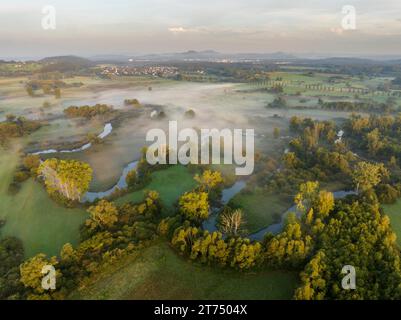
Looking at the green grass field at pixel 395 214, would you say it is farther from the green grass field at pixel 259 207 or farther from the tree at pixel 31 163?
the tree at pixel 31 163

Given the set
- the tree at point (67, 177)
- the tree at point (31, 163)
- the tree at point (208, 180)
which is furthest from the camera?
the tree at point (31, 163)

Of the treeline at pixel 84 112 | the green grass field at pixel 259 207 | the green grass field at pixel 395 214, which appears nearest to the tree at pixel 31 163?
the green grass field at pixel 259 207

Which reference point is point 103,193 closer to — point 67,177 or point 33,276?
point 67,177

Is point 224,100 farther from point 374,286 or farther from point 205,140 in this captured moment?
point 374,286

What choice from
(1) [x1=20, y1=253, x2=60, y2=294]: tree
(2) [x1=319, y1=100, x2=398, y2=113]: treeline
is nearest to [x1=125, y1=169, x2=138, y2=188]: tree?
(1) [x1=20, y1=253, x2=60, y2=294]: tree

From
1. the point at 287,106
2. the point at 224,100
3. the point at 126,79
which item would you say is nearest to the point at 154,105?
the point at 224,100

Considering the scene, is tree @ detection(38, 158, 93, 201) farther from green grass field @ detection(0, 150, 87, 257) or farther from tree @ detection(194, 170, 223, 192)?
tree @ detection(194, 170, 223, 192)

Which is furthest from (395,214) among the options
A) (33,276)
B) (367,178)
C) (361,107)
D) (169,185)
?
(361,107)
